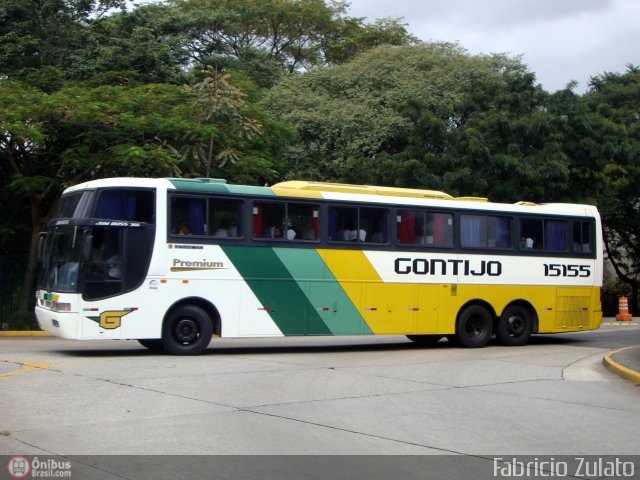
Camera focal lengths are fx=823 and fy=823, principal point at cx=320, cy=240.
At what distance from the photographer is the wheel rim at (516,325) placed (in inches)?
782

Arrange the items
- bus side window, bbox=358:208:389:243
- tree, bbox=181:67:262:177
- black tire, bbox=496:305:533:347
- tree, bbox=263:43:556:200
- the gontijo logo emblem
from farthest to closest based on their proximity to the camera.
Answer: tree, bbox=263:43:556:200 → tree, bbox=181:67:262:177 → black tire, bbox=496:305:533:347 → bus side window, bbox=358:208:389:243 → the gontijo logo emblem

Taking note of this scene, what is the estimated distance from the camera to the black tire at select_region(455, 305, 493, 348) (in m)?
19.0

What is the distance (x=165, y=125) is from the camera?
76.5 feet

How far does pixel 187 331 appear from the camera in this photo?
16.2 meters

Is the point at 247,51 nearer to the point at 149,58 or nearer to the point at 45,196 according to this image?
the point at 149,58

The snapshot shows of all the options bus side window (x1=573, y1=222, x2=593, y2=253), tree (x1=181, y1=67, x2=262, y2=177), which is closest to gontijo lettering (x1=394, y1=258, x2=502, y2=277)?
bus side window (x1=573, y1=222, x2=593, y2=253)

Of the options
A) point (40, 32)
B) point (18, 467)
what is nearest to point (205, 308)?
point (18, 467)

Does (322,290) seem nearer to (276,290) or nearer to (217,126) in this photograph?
(276,290)

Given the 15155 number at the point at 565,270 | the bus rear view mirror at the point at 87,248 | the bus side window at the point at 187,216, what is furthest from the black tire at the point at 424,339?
the bus rear view mirror at the point at 87,248

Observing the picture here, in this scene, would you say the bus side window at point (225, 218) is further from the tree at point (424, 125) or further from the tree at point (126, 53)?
the tree at point (424, 125)

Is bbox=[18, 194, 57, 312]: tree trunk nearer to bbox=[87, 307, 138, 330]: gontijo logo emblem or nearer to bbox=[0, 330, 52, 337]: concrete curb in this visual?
bbox=[0, 330, 52, 337]: concrete curb

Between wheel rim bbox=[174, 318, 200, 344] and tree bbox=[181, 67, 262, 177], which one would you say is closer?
wheel rim bbox=[174, 318, 200, 344]

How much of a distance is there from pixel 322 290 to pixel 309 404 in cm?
674

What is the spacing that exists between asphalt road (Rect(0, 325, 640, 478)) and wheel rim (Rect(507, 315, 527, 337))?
240 cm
